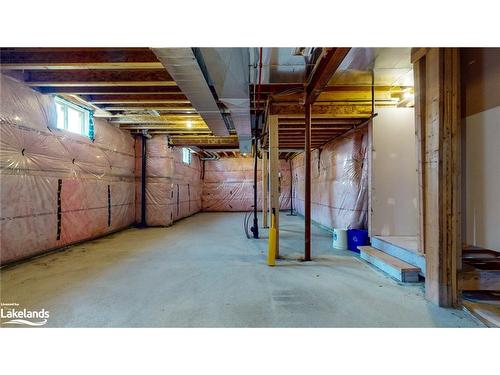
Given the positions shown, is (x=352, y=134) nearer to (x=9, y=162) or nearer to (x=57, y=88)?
(x=57, y=88)

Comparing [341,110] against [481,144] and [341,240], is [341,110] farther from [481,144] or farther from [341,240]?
[341,240]

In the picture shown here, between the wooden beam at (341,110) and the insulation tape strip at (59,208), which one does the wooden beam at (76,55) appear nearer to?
the insulation tape strip at (59,208)

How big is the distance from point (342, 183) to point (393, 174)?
122 centimetres

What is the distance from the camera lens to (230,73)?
2613mm

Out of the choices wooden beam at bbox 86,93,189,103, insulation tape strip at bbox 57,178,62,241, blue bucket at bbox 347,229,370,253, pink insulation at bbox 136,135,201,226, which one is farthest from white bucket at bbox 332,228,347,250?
insulation tape strip at bbox 57,178,62,241

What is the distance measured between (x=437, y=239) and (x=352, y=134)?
121 inches

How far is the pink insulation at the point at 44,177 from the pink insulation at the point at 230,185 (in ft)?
18.4

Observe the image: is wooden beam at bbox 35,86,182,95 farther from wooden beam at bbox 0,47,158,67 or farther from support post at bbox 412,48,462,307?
support post at bbox 412,48,462,307

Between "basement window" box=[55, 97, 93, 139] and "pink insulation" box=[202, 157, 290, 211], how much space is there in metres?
6.35

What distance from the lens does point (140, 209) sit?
6457 mm

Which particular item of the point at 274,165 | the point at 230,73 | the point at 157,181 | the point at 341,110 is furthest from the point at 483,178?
the point at 157,181

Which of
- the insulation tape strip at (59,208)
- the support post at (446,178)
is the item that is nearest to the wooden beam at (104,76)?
the insulation tape strip at (59,208)

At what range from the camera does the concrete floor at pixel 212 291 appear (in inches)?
73.5
